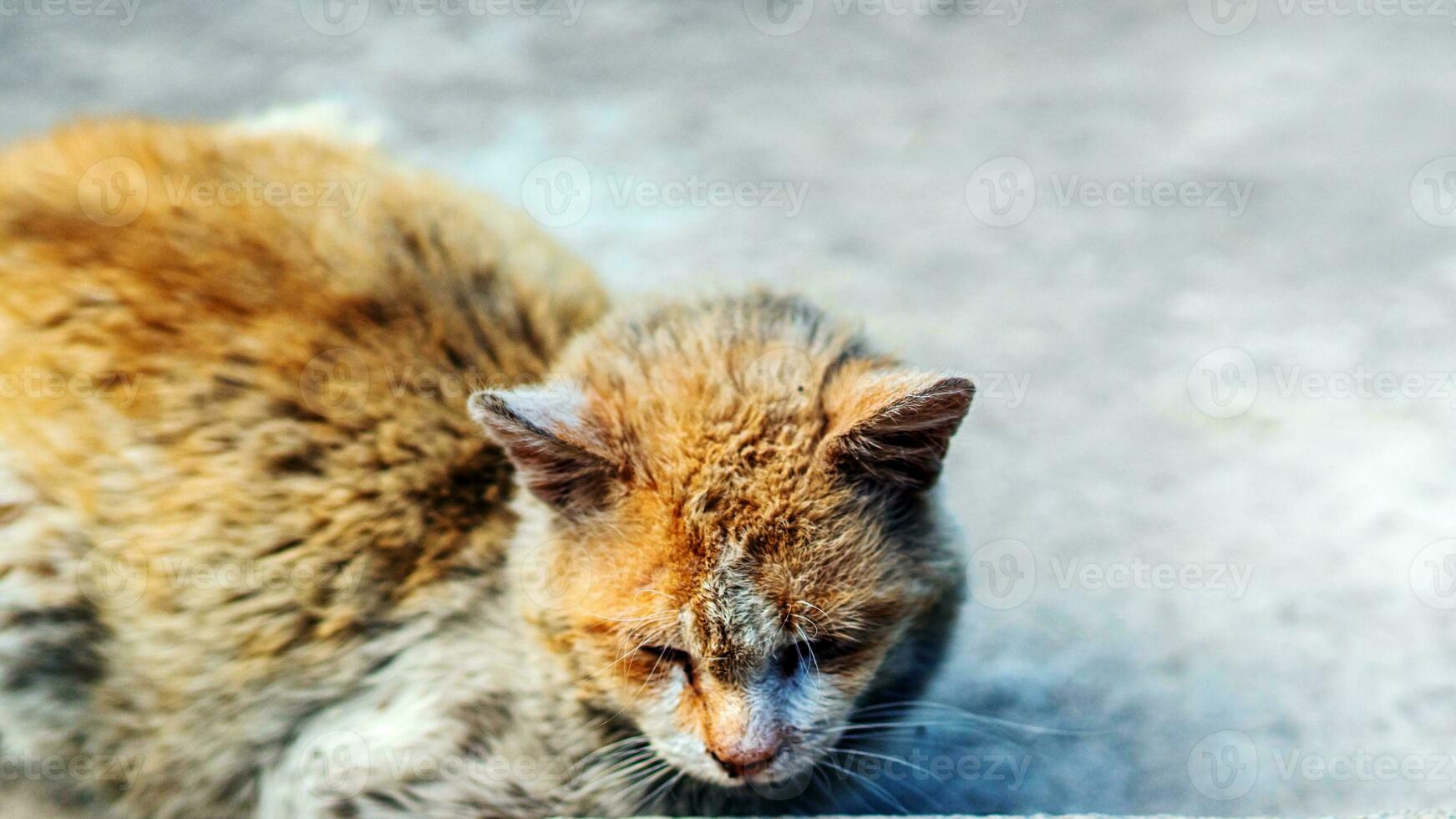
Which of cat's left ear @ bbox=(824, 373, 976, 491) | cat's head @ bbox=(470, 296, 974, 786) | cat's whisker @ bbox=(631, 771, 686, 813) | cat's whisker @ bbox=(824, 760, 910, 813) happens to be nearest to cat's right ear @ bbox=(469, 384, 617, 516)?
cat's head @ bbox=(470, 296, 974, 786)

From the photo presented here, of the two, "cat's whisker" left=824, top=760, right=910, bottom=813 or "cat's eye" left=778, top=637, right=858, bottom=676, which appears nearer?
"cat's eye" left=778, top=637, right=858, bottom=676

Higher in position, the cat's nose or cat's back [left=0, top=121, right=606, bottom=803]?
cat's back [left=0, top=121, right=606, bottom=803]

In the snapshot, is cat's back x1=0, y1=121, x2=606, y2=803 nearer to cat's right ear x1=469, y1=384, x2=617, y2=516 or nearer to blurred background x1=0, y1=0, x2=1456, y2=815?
cat's right ear x1=469, y1=384, x2=617, y2=516

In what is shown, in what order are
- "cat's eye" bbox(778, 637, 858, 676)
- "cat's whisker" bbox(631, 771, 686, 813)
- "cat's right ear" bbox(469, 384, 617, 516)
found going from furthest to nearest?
"cat's whisker" bbox(631, 771, 686, 813), "cat's eye" bbox(778, 637, 858, 676), "cat's right ear" bbox(469, 384, 617, 516)

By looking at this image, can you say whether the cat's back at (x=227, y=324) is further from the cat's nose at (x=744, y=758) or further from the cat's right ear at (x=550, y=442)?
the cat's nose at (x=744, y=758)

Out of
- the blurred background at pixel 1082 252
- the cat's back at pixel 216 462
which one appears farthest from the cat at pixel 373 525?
the blurred background at pixel 1082 252

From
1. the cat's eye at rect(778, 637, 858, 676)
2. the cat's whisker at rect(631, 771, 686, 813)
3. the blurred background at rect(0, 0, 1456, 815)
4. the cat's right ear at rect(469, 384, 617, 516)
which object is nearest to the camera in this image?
the cat's right ear at rect(469, 384, 617, 516)
